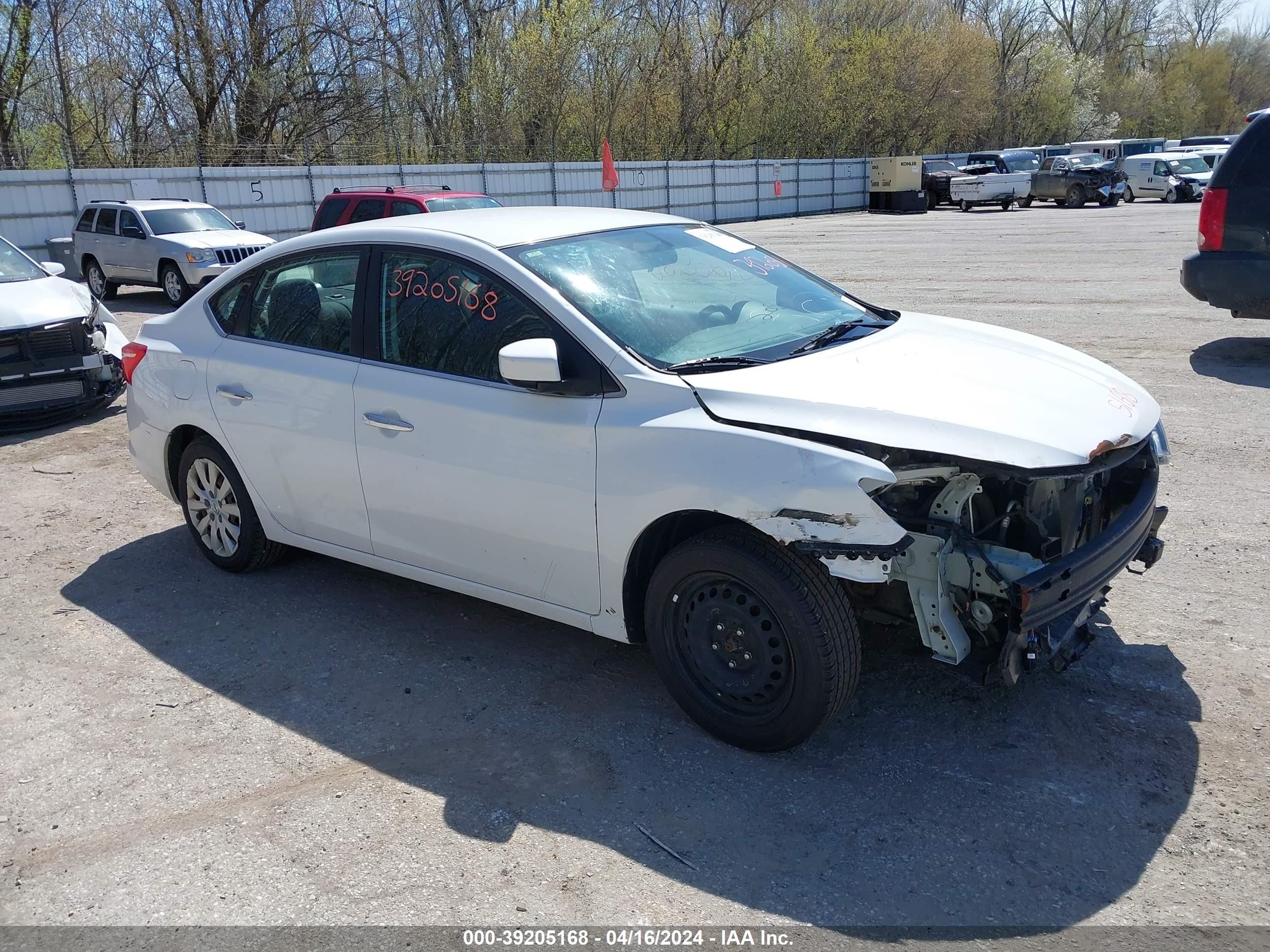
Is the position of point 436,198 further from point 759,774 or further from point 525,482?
point 759,774

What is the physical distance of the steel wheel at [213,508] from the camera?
5102 millimetres

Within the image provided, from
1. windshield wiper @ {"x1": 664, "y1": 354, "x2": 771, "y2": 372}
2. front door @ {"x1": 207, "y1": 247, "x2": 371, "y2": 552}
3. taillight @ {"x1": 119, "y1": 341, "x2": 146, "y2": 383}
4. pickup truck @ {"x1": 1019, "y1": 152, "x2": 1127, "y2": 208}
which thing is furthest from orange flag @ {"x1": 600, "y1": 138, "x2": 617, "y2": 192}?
windshield wiper @ {"x1": 664, "y1": 354, "x2": 771, "y2": 372}

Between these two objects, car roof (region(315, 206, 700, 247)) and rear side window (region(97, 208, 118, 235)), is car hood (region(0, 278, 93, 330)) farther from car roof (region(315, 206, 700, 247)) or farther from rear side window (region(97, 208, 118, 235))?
rear side window (region(97, 208, 118, 235))

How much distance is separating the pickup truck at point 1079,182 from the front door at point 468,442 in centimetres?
3664

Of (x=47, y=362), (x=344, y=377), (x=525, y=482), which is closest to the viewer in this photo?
(x=525, y=482)

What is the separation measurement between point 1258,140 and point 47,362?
400 inches

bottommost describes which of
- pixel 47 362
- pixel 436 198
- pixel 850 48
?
pixel 47 362

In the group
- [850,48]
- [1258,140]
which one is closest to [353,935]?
[1258,140]

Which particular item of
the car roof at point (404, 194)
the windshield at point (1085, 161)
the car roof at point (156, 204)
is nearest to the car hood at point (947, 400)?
the car roof at point (404, 194)

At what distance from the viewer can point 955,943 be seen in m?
2.63

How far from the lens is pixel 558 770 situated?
3.48 m

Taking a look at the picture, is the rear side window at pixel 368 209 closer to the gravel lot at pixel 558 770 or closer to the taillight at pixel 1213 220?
the gravel lot at pixel 558 770

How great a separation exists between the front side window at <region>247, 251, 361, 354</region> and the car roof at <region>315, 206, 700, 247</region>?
16cm

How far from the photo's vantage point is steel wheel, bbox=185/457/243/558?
5.10 meters
